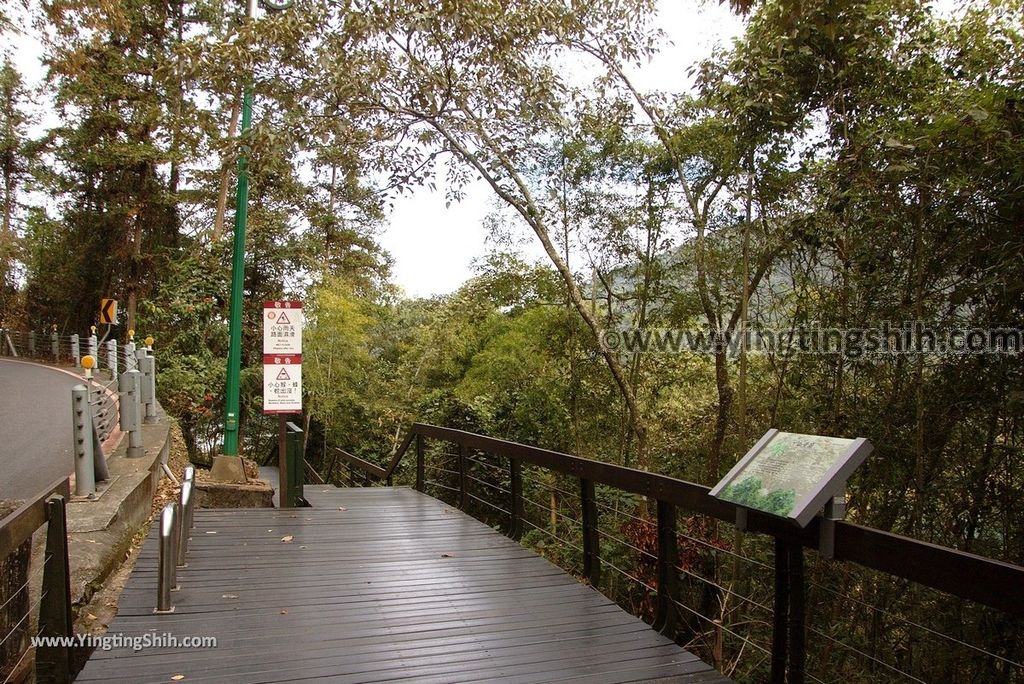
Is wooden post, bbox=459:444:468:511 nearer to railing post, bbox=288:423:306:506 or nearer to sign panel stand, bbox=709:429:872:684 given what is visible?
railing post, bbox=288:423:306:506

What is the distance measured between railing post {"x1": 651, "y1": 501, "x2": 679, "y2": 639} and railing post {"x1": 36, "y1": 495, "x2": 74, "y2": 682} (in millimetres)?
2900

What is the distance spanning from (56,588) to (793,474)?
3275 millimetres

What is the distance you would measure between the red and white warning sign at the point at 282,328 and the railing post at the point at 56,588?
4493 millimetres

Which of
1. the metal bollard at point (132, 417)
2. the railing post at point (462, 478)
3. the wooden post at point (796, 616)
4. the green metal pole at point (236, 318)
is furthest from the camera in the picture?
the green metal pole at point (236, 318)

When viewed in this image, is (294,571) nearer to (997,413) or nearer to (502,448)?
(502,448)

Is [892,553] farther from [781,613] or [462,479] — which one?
[462,479]

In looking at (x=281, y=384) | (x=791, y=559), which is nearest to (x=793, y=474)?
(x=791, y=559)

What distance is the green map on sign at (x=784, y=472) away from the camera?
9.10 feet

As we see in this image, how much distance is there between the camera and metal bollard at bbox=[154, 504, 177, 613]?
12.6 ft

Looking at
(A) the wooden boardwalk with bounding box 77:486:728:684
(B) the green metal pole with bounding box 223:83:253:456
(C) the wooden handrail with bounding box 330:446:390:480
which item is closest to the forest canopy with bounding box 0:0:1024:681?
(B) the green metal pole with bounding box 223:83:253:456

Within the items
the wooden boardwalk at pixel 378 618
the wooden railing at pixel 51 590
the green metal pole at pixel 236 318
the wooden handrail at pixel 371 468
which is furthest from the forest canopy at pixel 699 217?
the wooden railing at pixel 51 590

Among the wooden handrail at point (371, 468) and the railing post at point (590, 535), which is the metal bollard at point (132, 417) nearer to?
the wooden handrail at point (371, 468)

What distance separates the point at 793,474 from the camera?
2912 millimetres

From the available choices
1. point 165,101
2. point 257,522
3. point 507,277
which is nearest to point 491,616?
point 257,522
